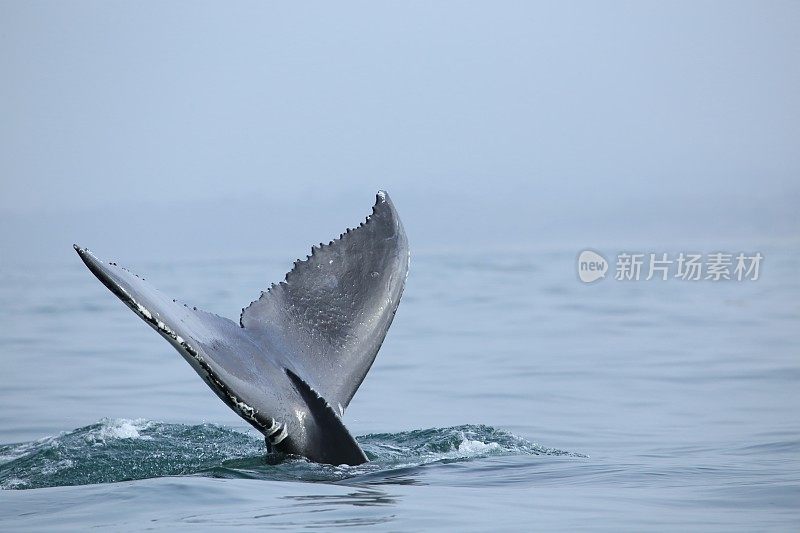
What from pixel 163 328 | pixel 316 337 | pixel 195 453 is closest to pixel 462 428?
pixel 195 453

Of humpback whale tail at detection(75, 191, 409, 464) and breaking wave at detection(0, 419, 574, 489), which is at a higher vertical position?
humpback whale tail at detection(75, 191, 409, 464)

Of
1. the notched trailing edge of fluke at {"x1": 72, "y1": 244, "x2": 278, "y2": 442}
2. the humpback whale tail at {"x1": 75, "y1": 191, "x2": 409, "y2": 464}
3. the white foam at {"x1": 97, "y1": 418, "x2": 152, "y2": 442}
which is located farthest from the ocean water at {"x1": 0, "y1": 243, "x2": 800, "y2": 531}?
the notched trailing edge of fluke at {"x1": 72, "y1": 244, "x2": 278, "y2": 442}

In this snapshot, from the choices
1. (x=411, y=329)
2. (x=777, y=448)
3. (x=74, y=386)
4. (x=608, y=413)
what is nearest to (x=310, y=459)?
(x=777, y=448)

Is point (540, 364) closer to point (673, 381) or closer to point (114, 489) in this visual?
point (673, 381)

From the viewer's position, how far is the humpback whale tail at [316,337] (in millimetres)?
7043

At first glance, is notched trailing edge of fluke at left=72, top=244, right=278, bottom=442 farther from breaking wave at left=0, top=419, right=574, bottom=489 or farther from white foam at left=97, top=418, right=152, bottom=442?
white foam at left=97, top=418, right=152, bottom=442

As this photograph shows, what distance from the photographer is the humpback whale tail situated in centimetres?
704

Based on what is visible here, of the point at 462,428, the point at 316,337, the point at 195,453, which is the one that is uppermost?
the point at 316,337

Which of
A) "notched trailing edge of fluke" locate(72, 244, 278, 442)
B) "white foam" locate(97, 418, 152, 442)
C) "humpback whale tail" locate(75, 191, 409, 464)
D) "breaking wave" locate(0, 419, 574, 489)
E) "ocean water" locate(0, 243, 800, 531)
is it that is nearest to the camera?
"notched trailing edge of fluke" locate(72, 244, 278, 442)

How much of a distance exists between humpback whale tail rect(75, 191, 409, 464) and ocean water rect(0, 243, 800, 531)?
0.29m

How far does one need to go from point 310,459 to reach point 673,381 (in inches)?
312

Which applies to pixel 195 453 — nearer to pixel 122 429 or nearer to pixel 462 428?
pixel 122 429

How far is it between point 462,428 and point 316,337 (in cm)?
240

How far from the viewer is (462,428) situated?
981 centimetres
